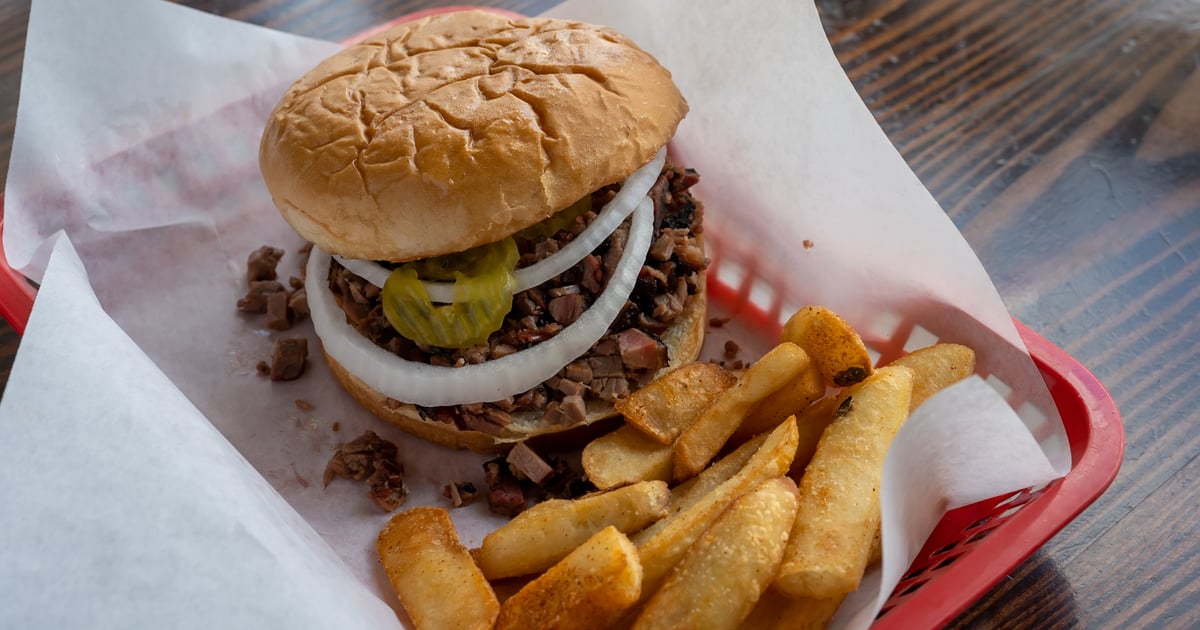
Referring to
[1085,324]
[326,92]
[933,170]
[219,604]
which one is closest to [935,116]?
[933,170]

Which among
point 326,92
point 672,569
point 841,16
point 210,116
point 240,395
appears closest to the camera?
point 672,569

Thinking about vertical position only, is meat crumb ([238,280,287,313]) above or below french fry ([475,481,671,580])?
below

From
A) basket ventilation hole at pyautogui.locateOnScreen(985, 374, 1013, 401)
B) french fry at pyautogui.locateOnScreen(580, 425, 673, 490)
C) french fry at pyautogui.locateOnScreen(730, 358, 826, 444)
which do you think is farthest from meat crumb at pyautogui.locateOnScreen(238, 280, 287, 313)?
basket ventilation hole at pyautogui.locateOnScreen(985, 374, 1013, 401)

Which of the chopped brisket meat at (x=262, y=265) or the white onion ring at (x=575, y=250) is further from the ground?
the white onion ring at (x=575, y=250)

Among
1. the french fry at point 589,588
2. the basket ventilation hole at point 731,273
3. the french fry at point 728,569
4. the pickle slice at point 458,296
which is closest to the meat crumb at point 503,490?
the pickle slice at point 458,296

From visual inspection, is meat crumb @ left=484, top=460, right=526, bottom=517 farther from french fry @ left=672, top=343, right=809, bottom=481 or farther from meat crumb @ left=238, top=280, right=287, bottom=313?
meat crumb @ left=238, top=280, right=287, bottom=313

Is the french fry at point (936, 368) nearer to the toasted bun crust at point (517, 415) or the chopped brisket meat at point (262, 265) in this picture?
the toasted bun crust at point (517, 415)

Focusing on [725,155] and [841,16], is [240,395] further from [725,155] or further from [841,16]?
[841,16]
